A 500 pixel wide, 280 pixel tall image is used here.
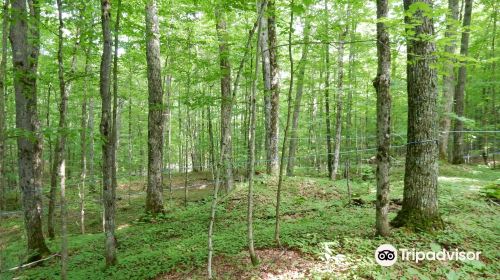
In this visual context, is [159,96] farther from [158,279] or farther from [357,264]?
[357,264]

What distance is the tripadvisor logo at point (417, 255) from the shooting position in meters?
4.10

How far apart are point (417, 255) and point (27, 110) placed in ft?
26.0

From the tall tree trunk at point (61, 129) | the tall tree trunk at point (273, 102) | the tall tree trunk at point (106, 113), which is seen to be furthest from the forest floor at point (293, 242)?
the tall tree trunk at point (61, 129)

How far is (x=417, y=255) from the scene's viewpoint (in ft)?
13.6

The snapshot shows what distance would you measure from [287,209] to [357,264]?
3549 millimetres

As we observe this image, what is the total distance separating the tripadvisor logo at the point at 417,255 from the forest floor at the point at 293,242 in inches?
3.2

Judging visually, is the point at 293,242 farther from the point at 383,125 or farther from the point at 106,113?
the point at 106,113

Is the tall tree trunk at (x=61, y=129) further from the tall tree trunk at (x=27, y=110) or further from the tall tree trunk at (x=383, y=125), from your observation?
the tall tree trunk at (x=383, y=125)

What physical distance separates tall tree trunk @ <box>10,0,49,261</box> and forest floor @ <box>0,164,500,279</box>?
94cm

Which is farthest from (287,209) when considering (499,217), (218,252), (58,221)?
(58,221)

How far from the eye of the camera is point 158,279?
441 centimetres

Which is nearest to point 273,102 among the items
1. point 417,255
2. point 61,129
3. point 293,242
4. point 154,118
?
point 154,118

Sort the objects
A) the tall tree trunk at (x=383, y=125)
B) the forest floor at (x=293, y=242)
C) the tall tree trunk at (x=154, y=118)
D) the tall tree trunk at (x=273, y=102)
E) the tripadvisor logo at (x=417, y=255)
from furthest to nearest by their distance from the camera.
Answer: the tall tree trunk at (x=273, y=102) → the tall tree trunk at (x=154, y=118) → the tall tree trunk at (x=383, y=125) → the tripadvisor logo at (x=417, y=255) → the forest floor at (x=293, y=242)

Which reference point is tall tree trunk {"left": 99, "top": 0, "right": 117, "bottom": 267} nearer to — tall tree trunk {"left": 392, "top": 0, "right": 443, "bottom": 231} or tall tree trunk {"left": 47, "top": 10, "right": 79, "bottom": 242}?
tall tree trunk {"left": 47, "top": 10, "right": 79, "bottom": 242}
